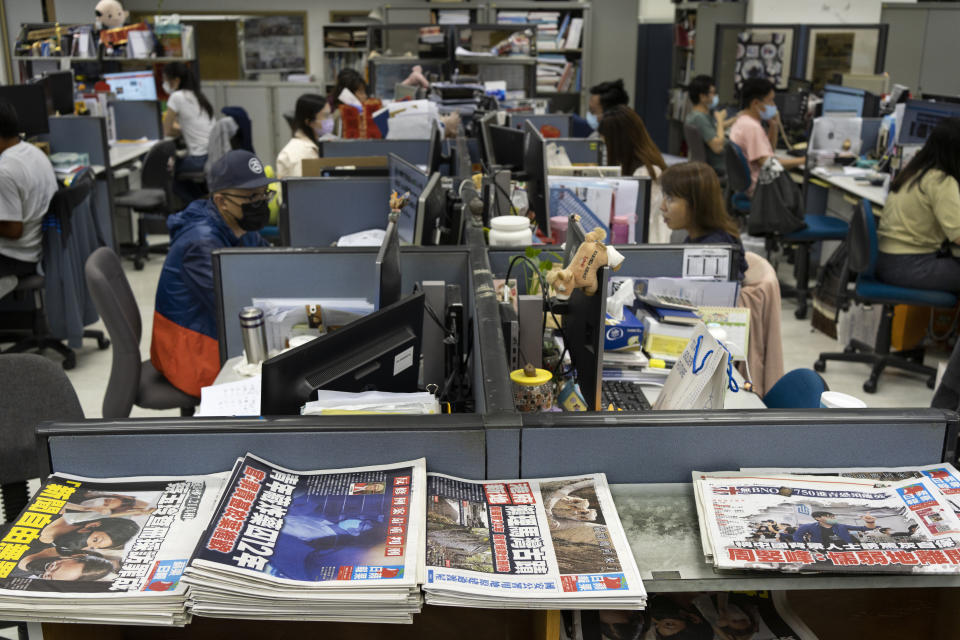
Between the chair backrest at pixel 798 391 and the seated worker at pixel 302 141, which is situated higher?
the seated worker at pixel 302 141

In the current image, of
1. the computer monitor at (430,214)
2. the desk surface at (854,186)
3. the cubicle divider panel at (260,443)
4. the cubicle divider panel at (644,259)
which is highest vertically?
the computer monitor at (430,214)

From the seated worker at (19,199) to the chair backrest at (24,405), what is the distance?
243 cm

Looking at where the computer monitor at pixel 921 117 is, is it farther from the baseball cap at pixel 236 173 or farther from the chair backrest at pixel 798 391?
the baseball cap at pixel 236 173

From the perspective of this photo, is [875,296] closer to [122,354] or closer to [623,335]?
[623,335]

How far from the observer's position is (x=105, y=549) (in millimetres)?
1328

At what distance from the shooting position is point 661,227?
4.29 m

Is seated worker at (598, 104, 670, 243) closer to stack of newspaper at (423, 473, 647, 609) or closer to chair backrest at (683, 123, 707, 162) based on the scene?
chair backrest at (683, 123, 707, 162)

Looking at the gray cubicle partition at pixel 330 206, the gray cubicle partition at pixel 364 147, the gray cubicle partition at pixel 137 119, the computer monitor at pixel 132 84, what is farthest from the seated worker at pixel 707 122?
the computer monitor at pixel 132 84

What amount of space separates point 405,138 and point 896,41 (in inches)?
226

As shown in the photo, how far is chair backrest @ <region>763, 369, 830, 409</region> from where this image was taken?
7.00ft

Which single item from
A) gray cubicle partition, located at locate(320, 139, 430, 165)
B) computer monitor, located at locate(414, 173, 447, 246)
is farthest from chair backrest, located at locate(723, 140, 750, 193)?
computer monitor, located at locate(414, 173, 447, 246)

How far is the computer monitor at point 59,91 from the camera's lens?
20.7ft

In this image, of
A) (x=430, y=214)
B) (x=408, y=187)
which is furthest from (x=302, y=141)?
(x=430, y=214)

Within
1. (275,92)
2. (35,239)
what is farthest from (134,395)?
(275,92)
